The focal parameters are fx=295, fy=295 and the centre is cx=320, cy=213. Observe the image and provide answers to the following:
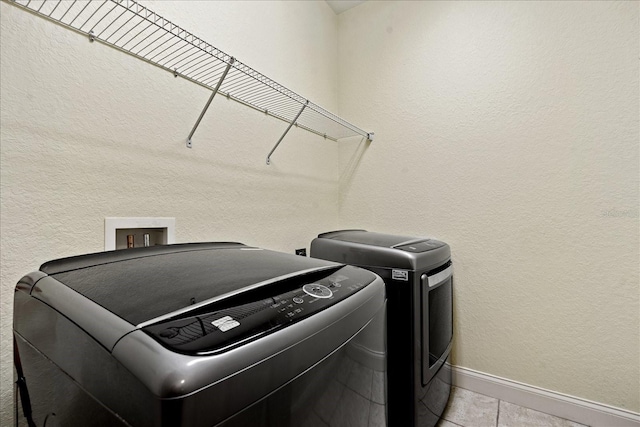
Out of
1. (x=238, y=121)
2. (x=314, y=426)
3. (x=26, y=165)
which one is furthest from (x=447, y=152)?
(x=26, y=165)

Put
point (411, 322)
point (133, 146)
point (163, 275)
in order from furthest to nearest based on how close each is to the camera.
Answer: point (411, 322) → point (133, 146) → point (163, 275)

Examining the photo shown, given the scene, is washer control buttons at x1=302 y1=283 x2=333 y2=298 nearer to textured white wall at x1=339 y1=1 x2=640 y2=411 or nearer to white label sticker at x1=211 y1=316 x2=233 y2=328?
white label sticker at x1=211 y1=316 x2=233 y2=328

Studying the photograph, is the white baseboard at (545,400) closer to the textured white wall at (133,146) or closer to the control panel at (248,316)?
the textured white wall at (133,146)

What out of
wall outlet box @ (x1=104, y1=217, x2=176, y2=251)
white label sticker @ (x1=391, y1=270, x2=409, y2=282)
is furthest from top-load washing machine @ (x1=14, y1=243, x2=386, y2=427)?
white label sticker @ (x1=391, y1=270, x2=409, y2=282)

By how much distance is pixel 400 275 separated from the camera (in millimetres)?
1204

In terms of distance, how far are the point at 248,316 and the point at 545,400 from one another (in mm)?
1764

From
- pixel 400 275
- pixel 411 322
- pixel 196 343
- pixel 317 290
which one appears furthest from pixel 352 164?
pixel 196 343

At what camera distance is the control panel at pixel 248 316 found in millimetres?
403

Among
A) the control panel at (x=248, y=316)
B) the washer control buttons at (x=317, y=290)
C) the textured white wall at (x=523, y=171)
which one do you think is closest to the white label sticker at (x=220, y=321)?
the control panel at (x=248, y=316)

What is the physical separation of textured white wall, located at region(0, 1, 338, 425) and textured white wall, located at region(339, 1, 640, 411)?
2.27 ft

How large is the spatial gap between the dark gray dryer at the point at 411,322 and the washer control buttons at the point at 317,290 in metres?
0.64

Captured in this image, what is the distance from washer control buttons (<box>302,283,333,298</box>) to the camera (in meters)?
0.62

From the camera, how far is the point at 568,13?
146 centimetres

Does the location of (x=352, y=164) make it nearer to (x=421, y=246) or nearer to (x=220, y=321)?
(x=421, y=246)
